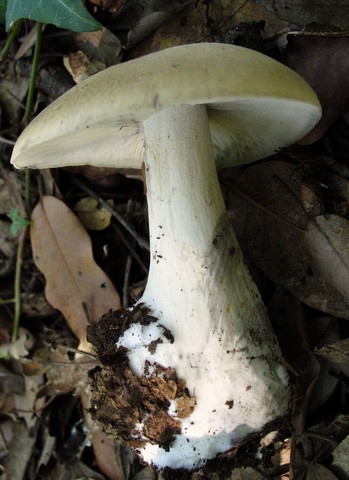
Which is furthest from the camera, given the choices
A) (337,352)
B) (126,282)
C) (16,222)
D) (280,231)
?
(16,222)

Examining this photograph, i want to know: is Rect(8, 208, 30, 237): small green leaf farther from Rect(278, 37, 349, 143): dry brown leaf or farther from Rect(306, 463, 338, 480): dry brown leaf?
Rect(306, 463, 338, 480): dry brown leaf

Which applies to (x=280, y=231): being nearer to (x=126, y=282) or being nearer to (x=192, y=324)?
(x=192, y=324)

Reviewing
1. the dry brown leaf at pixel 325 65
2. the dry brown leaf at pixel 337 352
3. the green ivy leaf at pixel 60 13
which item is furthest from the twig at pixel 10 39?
the dry brown leaf at pixel 337 352

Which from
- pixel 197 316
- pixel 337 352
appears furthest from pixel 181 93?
pixel 337 352

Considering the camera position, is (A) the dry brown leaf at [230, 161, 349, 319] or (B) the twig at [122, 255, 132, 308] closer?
(A) the dry brown leaf at [230, 161, 349, 319]

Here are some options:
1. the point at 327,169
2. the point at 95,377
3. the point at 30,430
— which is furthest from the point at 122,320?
the point at 30,430

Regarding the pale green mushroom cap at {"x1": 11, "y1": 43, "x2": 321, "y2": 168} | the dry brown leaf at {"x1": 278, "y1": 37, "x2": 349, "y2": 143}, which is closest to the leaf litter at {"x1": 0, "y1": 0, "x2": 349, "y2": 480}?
the dry brown leaf at {"x1": 278, "y1": 37, "x2": 349, "y2": 143}

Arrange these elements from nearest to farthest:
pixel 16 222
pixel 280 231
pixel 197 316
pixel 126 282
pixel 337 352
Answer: pixel 197 316 → pixel 337 352 → pixel 280 231 → pixel 126 282 → pixel 16 222
